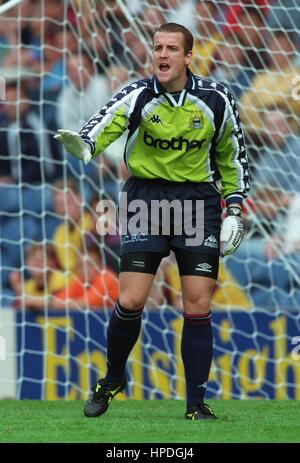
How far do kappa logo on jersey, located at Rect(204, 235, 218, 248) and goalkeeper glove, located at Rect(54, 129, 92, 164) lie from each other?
2.09 ft

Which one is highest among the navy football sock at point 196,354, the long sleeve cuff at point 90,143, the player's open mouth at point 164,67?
the player's open mouth at point 164,67

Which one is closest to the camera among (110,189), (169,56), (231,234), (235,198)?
(169,56)

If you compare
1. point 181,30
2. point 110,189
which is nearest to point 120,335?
point 181,30

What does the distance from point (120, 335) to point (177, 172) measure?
75cm

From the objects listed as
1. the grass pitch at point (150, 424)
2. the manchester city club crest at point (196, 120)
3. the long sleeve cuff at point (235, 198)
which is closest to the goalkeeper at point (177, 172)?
the manchester city club crest at point (196, 120)

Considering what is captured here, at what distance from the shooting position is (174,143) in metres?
4.73

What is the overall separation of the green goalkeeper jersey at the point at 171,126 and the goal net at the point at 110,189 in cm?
239

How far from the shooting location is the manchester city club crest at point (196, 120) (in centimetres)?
472

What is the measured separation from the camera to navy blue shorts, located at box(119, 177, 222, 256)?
473cm

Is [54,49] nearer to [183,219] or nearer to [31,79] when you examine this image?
[31,79]

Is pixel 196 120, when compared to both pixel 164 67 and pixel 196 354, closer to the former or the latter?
pixel 164 67

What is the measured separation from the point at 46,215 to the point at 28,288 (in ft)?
1.83

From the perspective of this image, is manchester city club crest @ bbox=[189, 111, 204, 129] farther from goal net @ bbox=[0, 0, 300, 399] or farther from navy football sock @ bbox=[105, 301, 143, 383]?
goal net @ bbox=[0, 0, 300, 399]

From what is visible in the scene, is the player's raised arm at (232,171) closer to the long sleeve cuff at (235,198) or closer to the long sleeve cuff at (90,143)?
the long sleeve cuff at (235,198)
